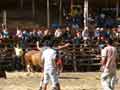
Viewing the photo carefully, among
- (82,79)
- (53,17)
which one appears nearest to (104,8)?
(53,17)

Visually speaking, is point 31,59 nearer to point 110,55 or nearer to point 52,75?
point 52,75

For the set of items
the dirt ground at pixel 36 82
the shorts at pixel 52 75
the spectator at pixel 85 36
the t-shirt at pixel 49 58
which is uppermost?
the t-shirt at pixel 49 58

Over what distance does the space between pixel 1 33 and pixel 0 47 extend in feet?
3.27

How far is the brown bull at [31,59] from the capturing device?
86.5ft

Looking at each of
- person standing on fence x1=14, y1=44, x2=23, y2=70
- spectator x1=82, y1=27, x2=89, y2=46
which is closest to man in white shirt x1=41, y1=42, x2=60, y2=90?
person standing on fence x1=14, y1=44, x2=23, y2=70

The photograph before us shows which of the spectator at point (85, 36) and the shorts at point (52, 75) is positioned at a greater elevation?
the shorts at point (52, 75)

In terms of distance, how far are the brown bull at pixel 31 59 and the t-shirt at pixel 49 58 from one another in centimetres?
1047

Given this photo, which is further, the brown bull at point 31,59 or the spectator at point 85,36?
the spectator at point 85,36

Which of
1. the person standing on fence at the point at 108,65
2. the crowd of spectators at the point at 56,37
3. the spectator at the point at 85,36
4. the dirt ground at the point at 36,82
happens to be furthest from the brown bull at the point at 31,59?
the person standing on fence at the point at 108,65

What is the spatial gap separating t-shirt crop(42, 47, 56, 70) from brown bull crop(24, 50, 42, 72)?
34.3 feet

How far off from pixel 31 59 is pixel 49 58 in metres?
11.1

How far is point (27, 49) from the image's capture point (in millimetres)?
28062

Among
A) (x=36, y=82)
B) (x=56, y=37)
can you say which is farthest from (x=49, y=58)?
(x=56, y=37)

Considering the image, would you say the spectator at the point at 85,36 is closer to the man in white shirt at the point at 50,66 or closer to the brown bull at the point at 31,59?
the brown bull at the point at 31,59
